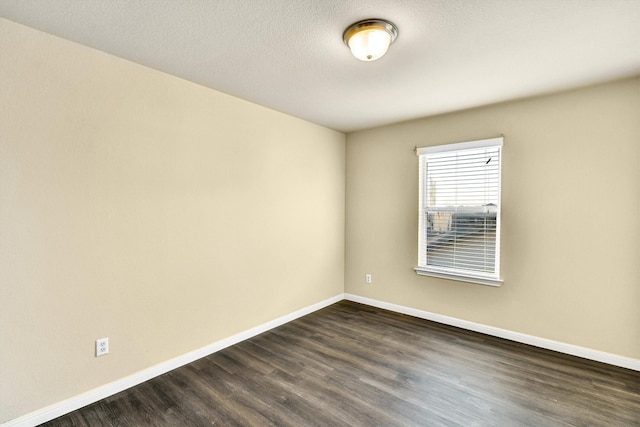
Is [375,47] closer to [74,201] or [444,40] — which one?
[444,40]

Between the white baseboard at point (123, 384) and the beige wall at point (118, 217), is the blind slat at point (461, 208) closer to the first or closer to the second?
the beige wall at point (118, 217)

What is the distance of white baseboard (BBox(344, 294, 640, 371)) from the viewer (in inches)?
100

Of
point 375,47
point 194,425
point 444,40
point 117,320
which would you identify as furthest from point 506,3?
point 117,320

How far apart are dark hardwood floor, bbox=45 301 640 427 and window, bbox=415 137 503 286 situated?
804mm

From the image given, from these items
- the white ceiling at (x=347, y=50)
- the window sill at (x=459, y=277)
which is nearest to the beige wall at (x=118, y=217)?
the white ceiling at (x=347, y=50)

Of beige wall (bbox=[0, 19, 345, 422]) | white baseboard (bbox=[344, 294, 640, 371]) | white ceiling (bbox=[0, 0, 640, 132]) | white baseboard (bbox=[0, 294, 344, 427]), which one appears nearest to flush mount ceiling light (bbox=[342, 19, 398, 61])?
white ceiling (bbox=[0, 0, 640, 132])

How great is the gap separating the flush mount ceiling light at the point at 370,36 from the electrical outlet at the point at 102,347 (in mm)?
2665

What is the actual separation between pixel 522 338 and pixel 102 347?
147 inches

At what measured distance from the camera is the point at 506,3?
158 centimetres

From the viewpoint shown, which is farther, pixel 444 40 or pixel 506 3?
pixel 444 40

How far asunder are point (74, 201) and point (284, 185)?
6.45 feet

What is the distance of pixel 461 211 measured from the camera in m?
3.41

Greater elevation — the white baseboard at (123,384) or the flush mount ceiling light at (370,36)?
the flush mount ceiling light at (370,36)

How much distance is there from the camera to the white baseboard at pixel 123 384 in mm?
1847
